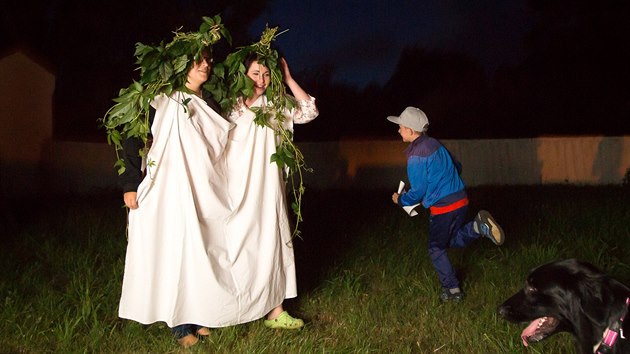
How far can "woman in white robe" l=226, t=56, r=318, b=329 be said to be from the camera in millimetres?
4875

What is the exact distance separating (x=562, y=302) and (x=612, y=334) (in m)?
0.31

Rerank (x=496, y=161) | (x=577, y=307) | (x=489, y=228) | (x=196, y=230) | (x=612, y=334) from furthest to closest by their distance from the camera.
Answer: (x=496, y=161), (x=489, y=228), (x=196, y=230), (x=577, y=307), (x=612, y=334)

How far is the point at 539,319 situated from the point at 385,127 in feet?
51.3

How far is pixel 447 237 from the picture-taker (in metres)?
5.77

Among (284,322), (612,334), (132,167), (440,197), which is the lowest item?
(284,322)

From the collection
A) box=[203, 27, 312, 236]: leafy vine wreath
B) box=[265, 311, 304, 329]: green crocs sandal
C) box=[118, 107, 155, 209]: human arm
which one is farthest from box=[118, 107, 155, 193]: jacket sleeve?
box=[265, 311, 304, 329]: green crocs sandal

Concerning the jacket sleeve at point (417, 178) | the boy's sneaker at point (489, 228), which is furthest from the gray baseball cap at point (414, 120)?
the boy's sneaker at point (489, 228)

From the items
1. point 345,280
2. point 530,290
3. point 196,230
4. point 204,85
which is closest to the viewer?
point 530,290

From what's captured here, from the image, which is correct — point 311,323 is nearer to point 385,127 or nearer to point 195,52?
point 195,52

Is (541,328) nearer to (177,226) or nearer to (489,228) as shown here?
(489,228)

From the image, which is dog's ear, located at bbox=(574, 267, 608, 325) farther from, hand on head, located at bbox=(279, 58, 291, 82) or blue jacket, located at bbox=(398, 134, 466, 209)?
hand on head, located at bbox=(279, 58, 291, 82)

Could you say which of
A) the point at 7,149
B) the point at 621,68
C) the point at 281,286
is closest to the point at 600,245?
the point at 281,286

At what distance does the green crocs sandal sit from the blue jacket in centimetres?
131

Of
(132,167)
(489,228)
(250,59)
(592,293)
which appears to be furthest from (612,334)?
(132,167)
